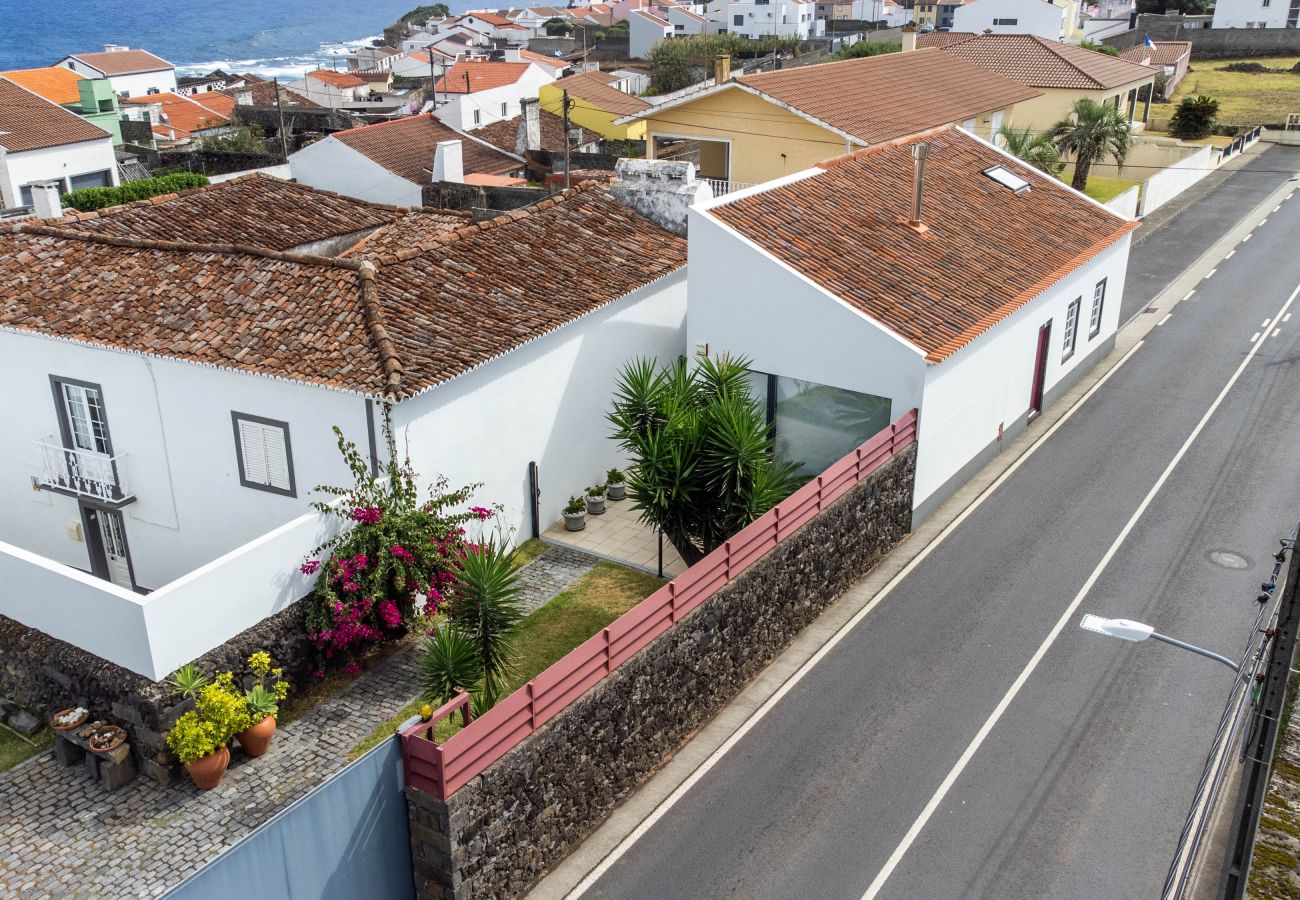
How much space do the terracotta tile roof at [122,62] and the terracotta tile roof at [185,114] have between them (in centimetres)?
2253

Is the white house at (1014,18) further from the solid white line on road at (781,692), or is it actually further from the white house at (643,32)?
the solid white line on road at (781,692)

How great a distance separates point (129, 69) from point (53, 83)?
130 feet

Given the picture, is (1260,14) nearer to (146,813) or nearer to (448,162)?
(448,162)

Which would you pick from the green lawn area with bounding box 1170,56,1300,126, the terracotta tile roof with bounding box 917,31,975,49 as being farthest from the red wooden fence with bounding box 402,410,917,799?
the green lawn area with bounding box 1170,56,1300,126

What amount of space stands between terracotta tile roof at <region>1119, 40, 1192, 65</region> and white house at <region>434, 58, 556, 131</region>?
37.4 metres

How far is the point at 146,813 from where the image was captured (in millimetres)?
13555

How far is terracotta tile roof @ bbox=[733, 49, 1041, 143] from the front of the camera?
34.9 m

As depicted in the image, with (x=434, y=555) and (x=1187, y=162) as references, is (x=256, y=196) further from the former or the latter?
(x=1187, y=162)

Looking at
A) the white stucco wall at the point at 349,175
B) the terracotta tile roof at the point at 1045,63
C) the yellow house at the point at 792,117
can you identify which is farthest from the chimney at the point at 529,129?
the terracotta tile roof at the point at 1045,63

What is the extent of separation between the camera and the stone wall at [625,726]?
41.6ft

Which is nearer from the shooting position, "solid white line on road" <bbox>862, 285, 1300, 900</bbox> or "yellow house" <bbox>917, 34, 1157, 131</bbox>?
"solid white line on road" <bbox>862, 285, 1300, 900</bbox>

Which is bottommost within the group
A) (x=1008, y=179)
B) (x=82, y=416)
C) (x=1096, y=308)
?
(x=1096, y=308)

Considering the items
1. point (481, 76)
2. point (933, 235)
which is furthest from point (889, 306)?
point (481, 76)

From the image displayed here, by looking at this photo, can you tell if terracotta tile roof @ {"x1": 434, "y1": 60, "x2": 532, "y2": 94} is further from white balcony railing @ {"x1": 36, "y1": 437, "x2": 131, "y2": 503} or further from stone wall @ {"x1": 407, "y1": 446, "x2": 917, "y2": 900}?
stone wall @ {"x1": 407, "y1": 446, "x2": 917, "y2": 900}
